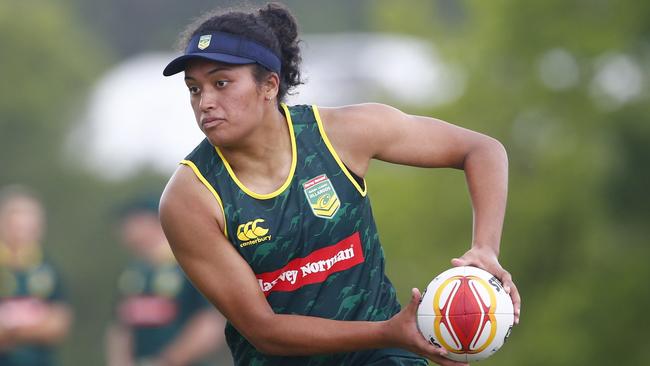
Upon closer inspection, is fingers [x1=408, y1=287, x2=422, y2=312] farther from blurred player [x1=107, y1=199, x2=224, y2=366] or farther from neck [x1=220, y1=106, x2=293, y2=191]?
blurred player [x1=107, y1=199, x2=224, y2=366]

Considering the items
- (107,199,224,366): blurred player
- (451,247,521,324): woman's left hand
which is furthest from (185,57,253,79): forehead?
(107,199,224,366): blurred player

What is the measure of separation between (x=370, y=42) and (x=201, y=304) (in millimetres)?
38767

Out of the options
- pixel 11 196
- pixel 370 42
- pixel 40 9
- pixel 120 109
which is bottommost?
pixel 370 42

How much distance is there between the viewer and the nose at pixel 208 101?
6.03 m

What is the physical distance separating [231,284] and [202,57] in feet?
2.96

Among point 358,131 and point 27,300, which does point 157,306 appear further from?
point 358,131

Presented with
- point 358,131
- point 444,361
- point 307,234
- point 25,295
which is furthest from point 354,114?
point 25,295

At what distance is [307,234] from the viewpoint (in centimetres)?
617

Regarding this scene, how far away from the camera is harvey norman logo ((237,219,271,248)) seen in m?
6.10

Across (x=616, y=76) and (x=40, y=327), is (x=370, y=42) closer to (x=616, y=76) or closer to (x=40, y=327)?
(x=616, y=76)

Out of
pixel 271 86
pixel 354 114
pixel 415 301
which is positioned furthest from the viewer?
pixel 354 114

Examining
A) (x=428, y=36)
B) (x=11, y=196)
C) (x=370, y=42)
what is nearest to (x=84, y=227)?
(x=428, y=36)

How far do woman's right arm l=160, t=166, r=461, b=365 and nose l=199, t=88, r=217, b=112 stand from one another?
0.29 meters

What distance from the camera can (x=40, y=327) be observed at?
12102 millimetres
